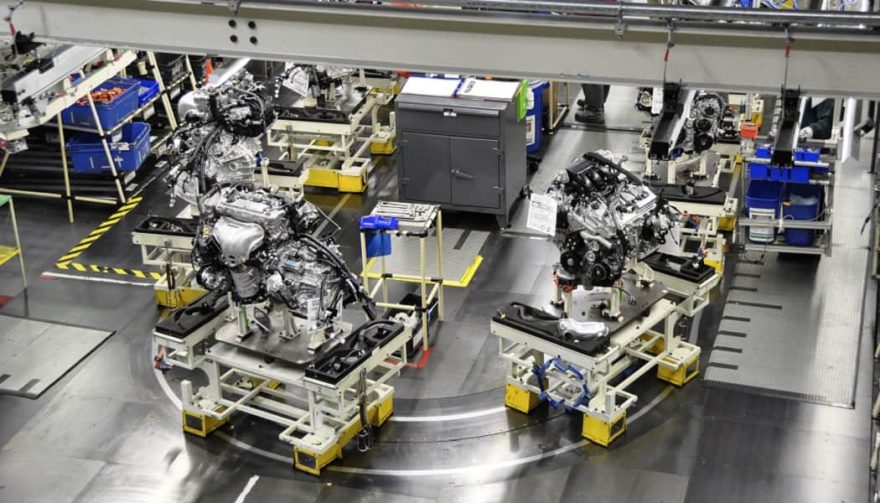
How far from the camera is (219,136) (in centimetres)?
1411

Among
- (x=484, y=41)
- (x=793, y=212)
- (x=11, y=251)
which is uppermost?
(x=484, y=41)

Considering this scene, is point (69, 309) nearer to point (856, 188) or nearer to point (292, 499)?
point (292, 499)

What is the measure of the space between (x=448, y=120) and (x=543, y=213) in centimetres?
444

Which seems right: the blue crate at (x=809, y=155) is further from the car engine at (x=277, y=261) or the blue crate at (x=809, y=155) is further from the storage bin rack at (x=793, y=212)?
the car engine at (x=277, y=261)

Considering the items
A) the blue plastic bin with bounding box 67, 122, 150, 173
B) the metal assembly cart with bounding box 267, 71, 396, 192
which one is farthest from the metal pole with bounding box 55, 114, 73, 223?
the metal assembly cart with bounding box 267, 71, 396, 192

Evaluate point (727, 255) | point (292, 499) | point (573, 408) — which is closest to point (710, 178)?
point (727, 255)

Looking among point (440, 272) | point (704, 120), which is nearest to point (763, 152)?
point (704, 120)

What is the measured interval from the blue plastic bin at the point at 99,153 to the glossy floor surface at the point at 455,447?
3.69 m

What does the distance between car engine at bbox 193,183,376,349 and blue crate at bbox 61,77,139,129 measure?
5.21m

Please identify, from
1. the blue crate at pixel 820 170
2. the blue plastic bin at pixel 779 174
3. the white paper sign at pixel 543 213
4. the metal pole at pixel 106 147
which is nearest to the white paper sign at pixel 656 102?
the blue plastic bin at pixel 779 174

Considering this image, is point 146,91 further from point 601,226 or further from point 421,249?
point 601,226

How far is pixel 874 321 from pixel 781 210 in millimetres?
1804

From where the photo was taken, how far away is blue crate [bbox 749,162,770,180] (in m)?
15.0

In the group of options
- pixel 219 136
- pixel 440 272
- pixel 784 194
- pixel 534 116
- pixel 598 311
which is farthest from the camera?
pixel 534 116
